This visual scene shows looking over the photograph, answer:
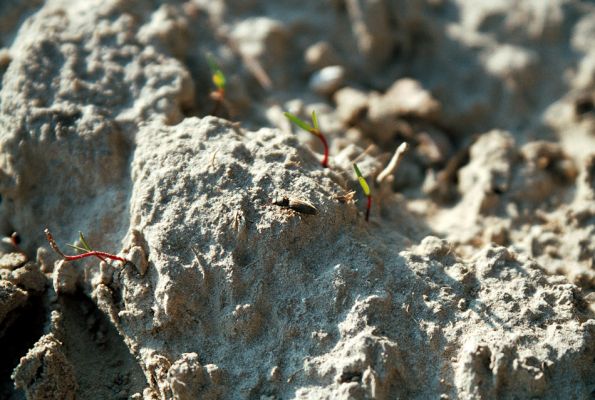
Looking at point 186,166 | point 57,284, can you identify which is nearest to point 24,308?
point 57,284

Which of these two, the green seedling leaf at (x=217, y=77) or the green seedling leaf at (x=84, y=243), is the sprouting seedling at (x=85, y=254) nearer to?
the green seedling leaf at (x=84, y=243)

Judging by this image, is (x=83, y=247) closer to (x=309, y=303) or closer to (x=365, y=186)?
(x=309, y=303)

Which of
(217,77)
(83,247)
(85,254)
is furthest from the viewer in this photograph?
(217,77)

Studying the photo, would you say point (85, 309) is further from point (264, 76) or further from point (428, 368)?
point (264, 76)

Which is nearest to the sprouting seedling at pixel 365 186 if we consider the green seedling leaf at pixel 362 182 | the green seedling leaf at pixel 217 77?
the green seedling leaf at pixel 362 182

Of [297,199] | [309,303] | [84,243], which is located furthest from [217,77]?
[309,303]

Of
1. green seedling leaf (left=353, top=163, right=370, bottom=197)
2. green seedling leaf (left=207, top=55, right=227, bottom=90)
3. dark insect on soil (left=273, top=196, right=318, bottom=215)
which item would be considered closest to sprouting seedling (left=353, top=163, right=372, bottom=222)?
green seedling leaf (left=353, top=163, right=370, bottom=197)
